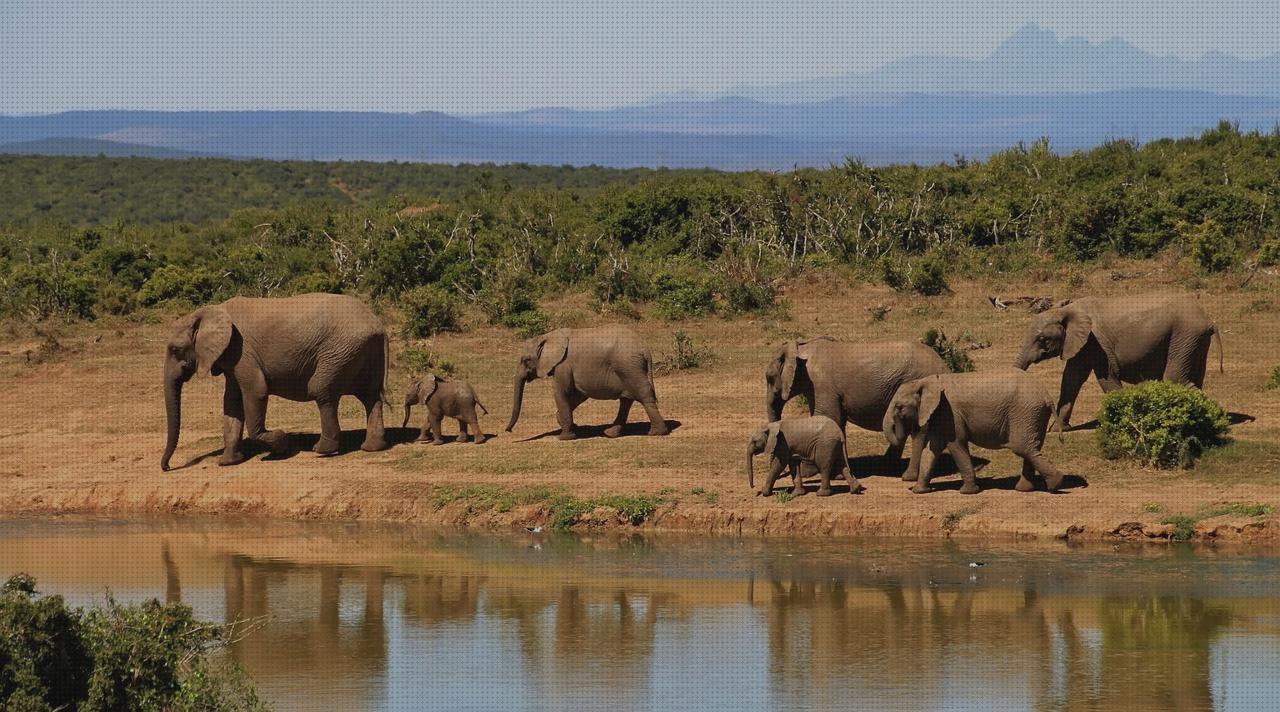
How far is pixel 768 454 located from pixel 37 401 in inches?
484

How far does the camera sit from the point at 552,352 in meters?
22.8

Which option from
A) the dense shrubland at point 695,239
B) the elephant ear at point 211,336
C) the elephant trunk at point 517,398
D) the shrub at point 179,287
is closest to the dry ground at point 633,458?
the elephant trunk at point 517,398

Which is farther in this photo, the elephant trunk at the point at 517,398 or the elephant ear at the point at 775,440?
the elephant trunk at the point at 517,398

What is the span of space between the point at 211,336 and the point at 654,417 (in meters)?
5.36

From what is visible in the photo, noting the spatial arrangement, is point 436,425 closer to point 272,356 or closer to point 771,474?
point 272,356

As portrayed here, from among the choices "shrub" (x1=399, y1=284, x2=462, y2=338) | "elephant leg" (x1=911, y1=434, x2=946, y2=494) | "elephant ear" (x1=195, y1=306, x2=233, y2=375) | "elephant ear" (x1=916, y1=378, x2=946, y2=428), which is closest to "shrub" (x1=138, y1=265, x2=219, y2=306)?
→ "shrub" (x1=399, y1=284, x2=462, y2=338)

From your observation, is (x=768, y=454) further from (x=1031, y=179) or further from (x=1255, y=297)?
(x=1031, y=179)

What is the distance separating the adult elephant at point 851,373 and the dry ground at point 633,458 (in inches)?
32.9

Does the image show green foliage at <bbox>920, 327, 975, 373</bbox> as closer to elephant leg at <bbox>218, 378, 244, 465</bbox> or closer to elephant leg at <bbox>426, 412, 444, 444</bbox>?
elephant leg at <bbox>426, 412, 444, 444</bbox>

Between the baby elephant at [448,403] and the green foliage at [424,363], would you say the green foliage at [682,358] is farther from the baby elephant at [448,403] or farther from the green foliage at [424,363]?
the baby elephant at [448,403]

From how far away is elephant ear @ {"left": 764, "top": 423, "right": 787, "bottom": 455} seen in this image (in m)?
19.7

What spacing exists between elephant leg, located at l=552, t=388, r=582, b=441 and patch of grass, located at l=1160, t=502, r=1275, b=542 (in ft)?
24.4

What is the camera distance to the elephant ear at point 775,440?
1972 centimetres

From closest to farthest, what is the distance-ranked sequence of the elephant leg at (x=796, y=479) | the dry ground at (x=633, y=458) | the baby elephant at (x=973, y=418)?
the baby elephant at (x=973, y=418) → the dry ground at (x=633, y=458) → the elephant leg at (x=796, y=479)
